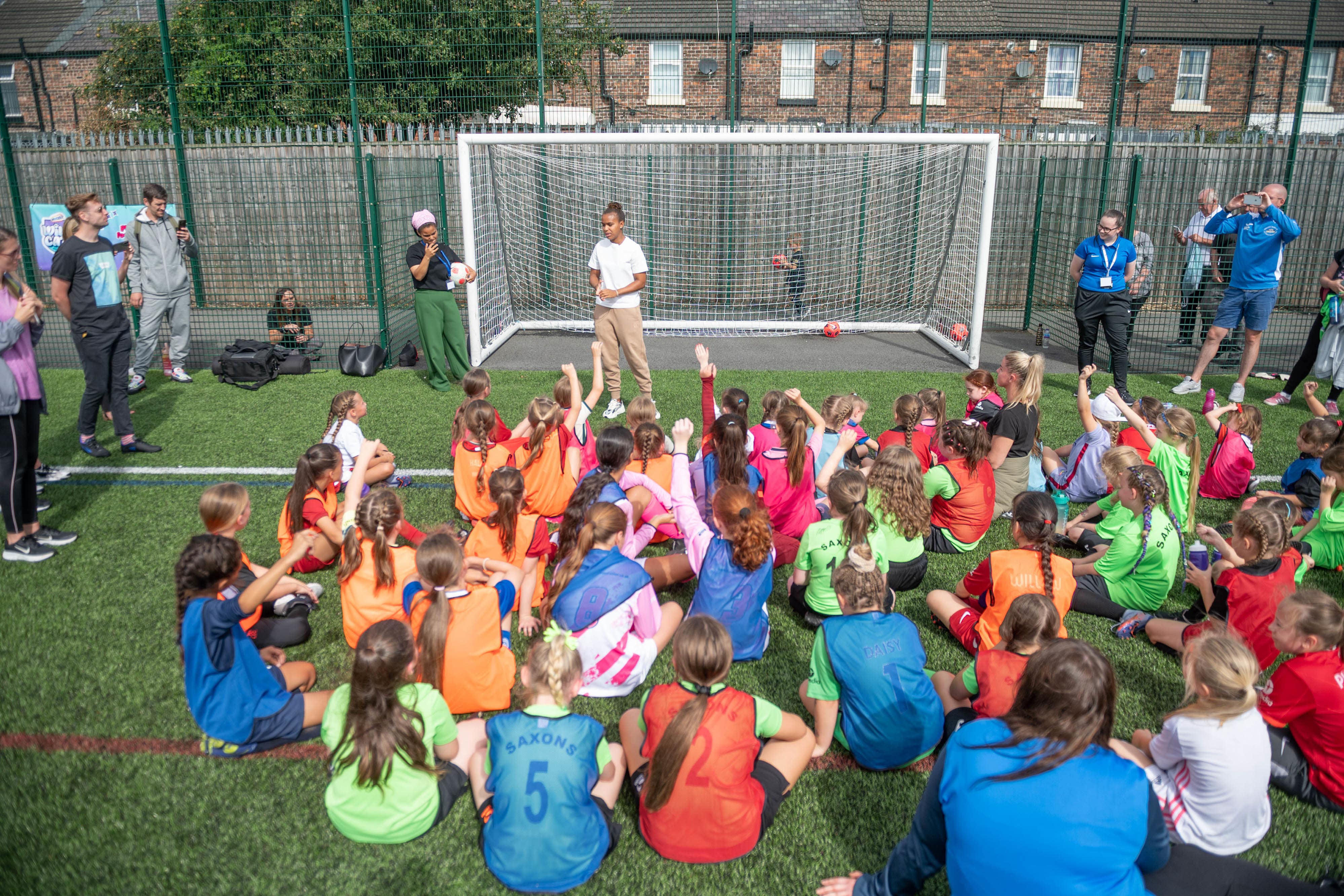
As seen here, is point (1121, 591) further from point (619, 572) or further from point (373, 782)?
point (373, 782)

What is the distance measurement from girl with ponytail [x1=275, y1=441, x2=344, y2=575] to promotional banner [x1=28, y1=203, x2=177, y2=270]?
793cm

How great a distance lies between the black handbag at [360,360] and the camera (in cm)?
1080

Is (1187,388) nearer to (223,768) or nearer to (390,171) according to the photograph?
(223,768)

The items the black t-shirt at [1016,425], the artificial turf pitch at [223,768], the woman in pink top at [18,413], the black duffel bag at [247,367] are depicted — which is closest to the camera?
the artificial turf pitch at [223,768]

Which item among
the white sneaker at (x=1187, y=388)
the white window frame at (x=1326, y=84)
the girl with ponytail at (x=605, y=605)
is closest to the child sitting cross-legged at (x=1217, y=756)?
the girl with ponytail at (x=605, y=605)

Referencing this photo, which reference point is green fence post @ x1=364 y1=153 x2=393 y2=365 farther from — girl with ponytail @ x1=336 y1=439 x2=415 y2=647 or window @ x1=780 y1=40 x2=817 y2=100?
window @ x1=780 y1=40 x2=817 y2=100

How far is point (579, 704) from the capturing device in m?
4.41

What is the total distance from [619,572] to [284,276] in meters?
10.1

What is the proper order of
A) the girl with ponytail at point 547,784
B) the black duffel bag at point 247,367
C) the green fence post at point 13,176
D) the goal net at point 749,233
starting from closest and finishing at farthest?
the girl with ponytail at point 547,784 < the green fence post at point 13,176 < the black duffel bag at point 247,367 < the goal net at point 749,233

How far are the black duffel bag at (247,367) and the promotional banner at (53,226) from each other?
7.38ft

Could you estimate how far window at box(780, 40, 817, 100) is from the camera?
23547 mm

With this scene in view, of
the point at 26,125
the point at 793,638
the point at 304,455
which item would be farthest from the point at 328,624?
the point at 26,125

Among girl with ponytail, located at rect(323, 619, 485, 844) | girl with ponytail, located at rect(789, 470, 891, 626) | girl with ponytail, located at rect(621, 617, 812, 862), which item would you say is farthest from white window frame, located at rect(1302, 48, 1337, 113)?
girl with ponytail, located at rect(323, 619, 485, 844)

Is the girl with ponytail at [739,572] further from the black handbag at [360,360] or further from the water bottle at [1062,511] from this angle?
the black handbag at [360,360]
